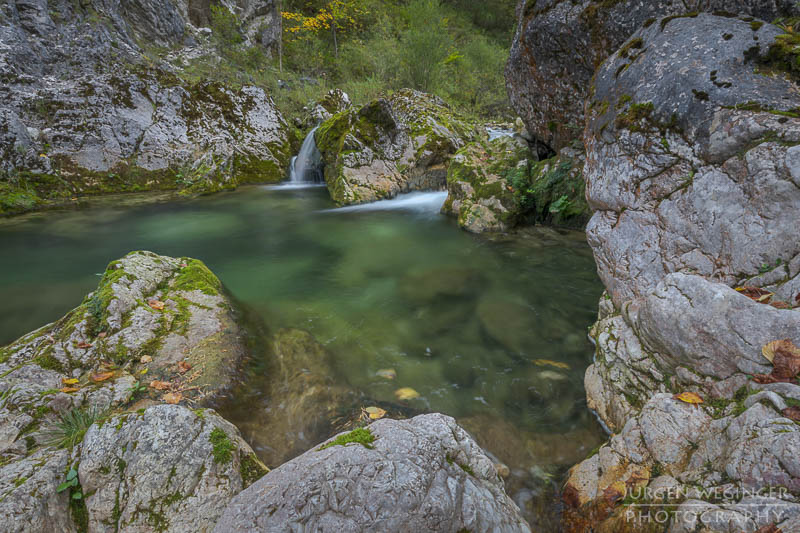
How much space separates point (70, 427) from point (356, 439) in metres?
2.22

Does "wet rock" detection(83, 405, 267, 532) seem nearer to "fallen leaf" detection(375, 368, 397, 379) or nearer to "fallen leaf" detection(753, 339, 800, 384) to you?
"fallen leaf" detection(375, 368, 397, 379)

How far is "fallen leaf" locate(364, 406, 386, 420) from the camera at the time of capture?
10.8 feet

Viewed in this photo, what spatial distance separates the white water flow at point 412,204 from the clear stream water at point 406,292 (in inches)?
3.9

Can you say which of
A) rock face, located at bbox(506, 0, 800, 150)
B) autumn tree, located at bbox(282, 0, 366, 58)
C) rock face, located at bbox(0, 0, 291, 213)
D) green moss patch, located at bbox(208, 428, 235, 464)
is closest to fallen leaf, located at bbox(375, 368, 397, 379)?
green moss patch, located at bbox(208, 428, 235, 464)

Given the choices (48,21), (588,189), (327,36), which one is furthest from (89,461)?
(327,36)

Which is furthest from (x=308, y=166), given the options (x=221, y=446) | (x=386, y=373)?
(x=221, y=446)

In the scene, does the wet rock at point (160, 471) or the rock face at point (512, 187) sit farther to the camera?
the rock face at point (512, 187)

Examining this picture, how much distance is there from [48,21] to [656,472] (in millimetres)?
20510

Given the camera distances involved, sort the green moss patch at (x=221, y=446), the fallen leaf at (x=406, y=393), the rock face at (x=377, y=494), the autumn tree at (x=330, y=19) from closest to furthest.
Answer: the rock face at (x=377, y=494) < the green moss patch at (x=221, y=446) < the fallen leaf at (x=406, y=393) < the autumn tree at (x=330, y=19)

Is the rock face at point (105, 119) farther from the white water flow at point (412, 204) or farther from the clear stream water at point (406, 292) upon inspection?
the white water flow at point (412, 204)

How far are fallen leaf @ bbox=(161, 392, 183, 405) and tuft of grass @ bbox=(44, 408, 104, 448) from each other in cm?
44

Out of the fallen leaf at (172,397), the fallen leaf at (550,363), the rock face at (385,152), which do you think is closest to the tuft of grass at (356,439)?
the fallen leaf at (172,397)

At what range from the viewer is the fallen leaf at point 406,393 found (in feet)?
11.8

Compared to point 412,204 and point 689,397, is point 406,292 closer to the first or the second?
point 689,397
